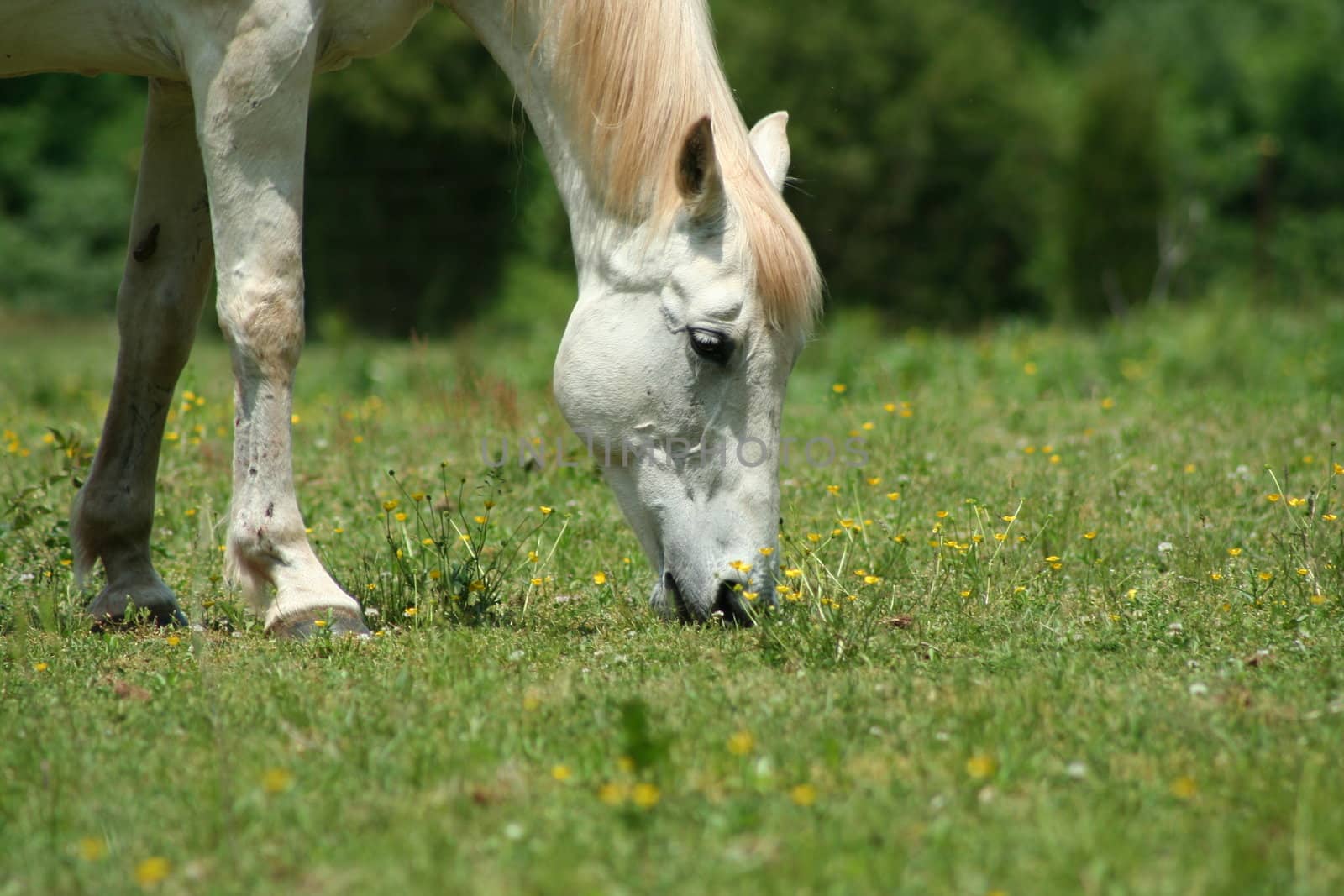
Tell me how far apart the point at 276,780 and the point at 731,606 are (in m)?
1.60

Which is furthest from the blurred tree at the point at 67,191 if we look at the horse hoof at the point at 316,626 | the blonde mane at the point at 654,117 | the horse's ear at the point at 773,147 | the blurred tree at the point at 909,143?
the horse hoof at the point at 316,626

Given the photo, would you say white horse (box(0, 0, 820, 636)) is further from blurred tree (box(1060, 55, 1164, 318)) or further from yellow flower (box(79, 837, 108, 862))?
blurred tree (box(1060, 55, 1164, 318))

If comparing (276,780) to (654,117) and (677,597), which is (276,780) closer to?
(677,597)

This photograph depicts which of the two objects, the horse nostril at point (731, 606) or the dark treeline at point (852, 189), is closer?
the horse nostril at point (731, 606)

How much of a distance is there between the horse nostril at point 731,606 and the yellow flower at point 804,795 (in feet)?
3.88

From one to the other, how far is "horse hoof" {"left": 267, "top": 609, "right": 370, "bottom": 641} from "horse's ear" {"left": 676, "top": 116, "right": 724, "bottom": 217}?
1.39 metres

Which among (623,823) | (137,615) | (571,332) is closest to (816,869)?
(623,823)

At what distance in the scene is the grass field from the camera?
2.16 meters

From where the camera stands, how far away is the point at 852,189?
22.5m

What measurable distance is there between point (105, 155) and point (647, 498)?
2806cm

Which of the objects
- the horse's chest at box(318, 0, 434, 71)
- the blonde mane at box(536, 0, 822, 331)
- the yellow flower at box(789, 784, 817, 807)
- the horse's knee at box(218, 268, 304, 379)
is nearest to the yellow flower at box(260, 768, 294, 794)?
the yellow flower at box(789, 784, 817, 807)

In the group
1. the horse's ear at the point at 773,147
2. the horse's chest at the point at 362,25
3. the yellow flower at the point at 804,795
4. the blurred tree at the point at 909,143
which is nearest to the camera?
the yellow flower at the point at 804,795

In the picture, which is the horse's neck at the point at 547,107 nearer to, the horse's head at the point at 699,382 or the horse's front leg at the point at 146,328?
the horse's head at the point at 699,382

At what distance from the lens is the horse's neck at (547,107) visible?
387cm
